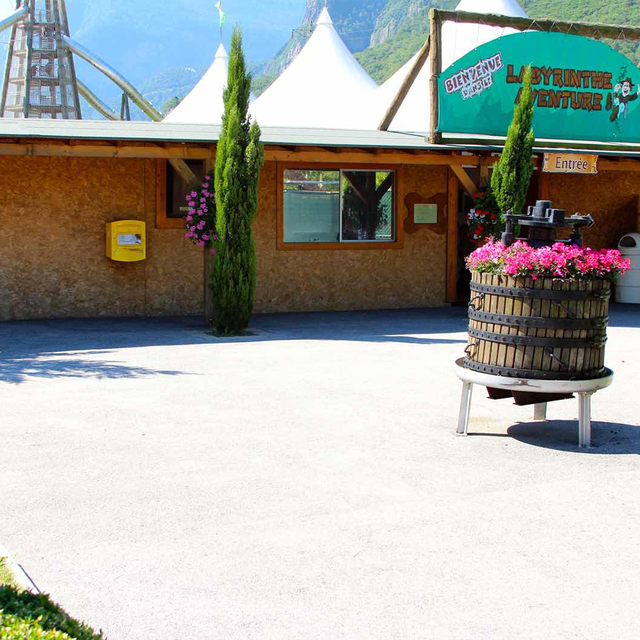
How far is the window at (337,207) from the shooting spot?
15039 mm

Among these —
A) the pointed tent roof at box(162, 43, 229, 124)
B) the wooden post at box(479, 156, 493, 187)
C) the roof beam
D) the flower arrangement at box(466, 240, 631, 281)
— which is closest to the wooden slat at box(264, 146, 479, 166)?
the wooden post at box(479, 156, 493, 187)

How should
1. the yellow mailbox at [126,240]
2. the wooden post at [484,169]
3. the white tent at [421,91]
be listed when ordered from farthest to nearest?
the white tent at [421,91], the wooden post at [484,169], the yellow mailbox at [126,240]

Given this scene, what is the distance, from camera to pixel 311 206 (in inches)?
599

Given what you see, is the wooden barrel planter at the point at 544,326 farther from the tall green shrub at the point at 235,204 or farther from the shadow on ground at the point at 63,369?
the tall green shrub at the point at 235,204

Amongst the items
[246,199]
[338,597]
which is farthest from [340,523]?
[246,199]

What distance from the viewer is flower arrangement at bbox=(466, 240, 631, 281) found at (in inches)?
241

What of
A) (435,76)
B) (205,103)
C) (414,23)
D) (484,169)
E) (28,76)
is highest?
(414,23)

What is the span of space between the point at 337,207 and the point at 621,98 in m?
4.98

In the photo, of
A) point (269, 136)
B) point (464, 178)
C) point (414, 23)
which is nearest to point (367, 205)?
point (464, 178)

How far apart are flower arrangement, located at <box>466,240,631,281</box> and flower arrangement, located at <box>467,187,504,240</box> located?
8015 millimetres

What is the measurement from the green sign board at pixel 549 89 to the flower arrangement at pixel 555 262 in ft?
27.0

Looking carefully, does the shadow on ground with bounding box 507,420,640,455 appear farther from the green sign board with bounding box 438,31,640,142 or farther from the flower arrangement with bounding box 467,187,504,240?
the green sign board with bounding box 438,31,640,142

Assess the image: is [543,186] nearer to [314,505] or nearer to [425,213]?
[425,213]

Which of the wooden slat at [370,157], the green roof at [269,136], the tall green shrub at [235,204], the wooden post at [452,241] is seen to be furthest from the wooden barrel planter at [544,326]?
the wooden post at [452,241]
